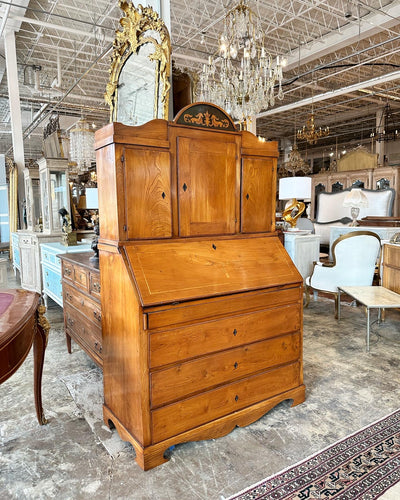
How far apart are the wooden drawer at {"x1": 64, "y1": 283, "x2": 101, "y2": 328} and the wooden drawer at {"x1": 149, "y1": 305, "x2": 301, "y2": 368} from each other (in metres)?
0.77

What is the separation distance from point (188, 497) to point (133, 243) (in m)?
1.21

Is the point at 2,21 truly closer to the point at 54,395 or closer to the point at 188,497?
the point at 54,395

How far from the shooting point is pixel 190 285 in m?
1.79

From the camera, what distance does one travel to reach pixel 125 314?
1773 millimetres

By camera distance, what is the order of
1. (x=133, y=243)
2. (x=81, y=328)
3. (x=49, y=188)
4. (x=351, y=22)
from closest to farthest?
(x=133, y=243), (x=81, y=328), (x=49, y=188), (x=351, y=22)

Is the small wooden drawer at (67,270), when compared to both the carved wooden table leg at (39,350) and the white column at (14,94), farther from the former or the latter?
the white column at (14,94)

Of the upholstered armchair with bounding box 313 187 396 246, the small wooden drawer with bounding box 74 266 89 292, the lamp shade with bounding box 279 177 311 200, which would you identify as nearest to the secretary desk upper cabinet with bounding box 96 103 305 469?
the small wooden drawer with bounding box 74 266 89 292

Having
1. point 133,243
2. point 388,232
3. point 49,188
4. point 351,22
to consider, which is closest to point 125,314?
point 133,243

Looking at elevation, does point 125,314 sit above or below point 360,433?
above

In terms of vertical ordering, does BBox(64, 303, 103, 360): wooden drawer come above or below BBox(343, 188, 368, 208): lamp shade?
below

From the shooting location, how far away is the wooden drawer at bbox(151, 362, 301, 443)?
5.72 ft

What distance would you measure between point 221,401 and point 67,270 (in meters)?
1.79

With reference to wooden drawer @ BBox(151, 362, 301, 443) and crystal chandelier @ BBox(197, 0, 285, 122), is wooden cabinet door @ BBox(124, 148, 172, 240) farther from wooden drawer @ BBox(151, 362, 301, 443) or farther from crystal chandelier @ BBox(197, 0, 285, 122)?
crystal chandelier @ BBox(197, 0, 285, 122)

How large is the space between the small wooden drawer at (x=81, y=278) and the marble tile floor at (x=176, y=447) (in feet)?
2.42
